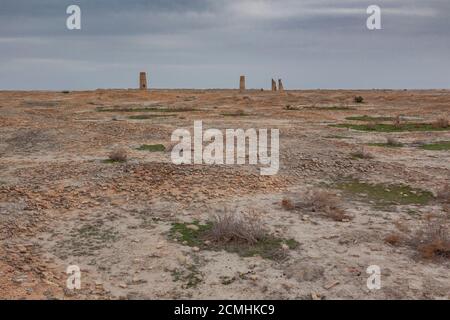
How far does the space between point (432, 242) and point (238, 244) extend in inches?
89.4

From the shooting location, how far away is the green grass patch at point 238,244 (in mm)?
5566

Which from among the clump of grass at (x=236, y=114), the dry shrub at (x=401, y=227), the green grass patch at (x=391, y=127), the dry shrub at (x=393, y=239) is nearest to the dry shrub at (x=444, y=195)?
the dry shrub at (x=401, y=227)

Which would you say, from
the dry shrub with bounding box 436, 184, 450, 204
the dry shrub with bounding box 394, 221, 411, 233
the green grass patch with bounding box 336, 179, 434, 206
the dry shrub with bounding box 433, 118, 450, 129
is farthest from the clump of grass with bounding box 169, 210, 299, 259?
the dry shrub with bounding box 433, 118, 450, 129

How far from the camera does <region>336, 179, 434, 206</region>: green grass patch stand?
7.82 metres

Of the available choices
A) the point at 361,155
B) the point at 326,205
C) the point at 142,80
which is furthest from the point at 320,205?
the point at 142,80

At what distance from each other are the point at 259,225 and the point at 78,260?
233 cm

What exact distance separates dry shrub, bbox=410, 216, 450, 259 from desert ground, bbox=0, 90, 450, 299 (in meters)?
0.02

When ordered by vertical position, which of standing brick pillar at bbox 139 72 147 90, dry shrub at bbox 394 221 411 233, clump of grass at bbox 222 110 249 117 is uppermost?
standing brick pillar at bbox 139 72 147 90

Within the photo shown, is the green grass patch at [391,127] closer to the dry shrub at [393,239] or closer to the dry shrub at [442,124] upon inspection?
the dry shrub at [442,124]

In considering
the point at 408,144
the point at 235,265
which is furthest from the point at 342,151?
the point at 235,265

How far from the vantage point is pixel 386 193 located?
27.2ft

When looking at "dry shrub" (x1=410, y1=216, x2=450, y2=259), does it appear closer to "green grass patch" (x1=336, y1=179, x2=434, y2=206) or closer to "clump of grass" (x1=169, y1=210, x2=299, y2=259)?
"clump of grass" (x1=169, y1=210, x2=299, y2=259)

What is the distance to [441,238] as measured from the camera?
5543mm

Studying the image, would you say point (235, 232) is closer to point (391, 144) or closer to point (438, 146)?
point (391, 144)
